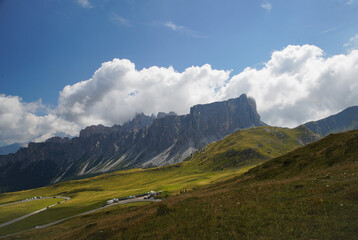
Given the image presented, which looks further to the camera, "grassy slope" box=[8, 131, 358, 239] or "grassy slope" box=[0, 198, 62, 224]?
"grassy slope" box=[0, 198, 62, 224]

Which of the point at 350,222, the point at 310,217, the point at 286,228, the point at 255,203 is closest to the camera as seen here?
the point at 350,222

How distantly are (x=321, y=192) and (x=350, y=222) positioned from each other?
20.8 feet

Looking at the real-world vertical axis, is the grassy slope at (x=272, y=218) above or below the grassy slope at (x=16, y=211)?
above

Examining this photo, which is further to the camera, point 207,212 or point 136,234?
point 207,212

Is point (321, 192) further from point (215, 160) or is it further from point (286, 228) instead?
point (215, 160)

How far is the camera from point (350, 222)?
12.5 m

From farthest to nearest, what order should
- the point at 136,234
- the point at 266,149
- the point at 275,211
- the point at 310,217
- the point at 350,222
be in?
the point at 266,149, the point at 136,234, the point at 275,211, the point at 310,217, the point at 350,222

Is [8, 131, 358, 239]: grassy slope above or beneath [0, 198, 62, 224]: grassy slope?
above

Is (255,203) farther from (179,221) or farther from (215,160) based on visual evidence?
(215,160)

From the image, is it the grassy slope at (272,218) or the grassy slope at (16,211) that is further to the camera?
the grassy slope at (16,211)

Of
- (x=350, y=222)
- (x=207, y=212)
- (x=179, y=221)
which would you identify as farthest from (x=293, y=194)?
(x=179, y=221)

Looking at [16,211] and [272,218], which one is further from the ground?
[272,218]

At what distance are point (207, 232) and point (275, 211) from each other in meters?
6.28

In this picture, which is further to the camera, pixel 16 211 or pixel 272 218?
pixel 16 211
